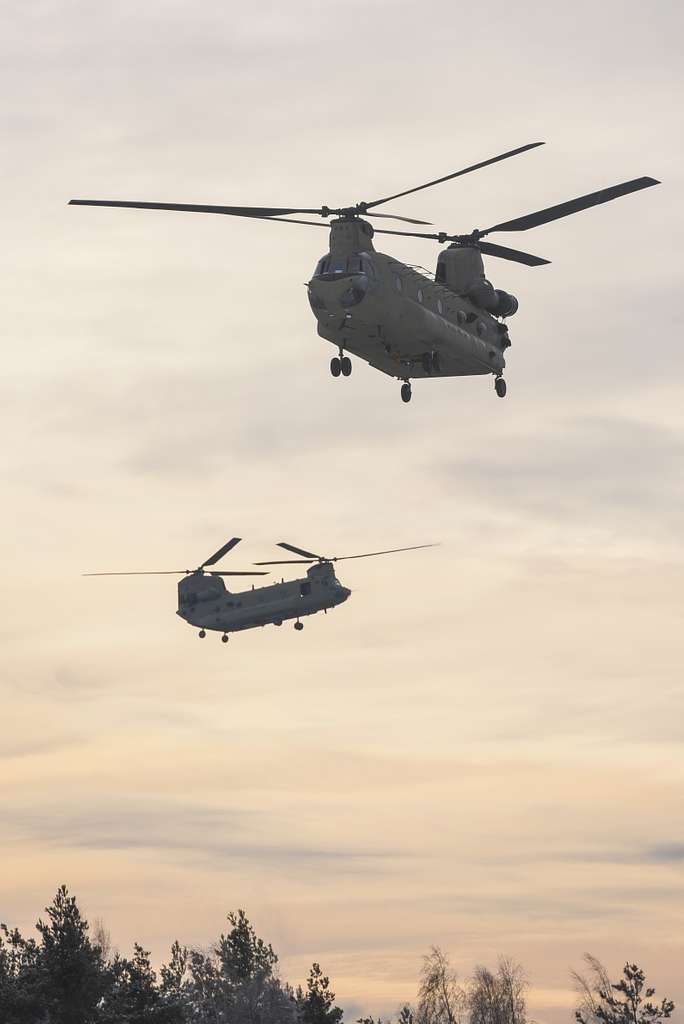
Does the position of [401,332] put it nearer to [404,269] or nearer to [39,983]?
[404,269]

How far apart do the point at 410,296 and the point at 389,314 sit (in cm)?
215

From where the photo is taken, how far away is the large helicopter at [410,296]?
68000mm

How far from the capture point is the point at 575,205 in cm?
7200

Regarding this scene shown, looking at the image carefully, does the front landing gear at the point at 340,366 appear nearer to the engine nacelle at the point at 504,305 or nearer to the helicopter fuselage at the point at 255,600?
the engine nacelle at the point at 504,305

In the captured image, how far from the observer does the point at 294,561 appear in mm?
108312

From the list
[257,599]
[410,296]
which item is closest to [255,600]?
[257,599]

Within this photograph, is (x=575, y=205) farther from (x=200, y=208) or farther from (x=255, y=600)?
(x=255, y=600)

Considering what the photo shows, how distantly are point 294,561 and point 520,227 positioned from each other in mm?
35981

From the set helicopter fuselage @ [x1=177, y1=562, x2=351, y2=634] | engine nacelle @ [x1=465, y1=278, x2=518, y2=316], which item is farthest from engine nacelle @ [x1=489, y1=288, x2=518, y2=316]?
helicopter fuselage @ [x1=177, y1=562, x2=351, y2=634]

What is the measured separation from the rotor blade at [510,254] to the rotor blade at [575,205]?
125 centimetres

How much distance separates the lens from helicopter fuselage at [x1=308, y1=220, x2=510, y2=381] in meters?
68.0

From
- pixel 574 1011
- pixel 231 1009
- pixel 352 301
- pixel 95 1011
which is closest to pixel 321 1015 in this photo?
pixel 231 1009

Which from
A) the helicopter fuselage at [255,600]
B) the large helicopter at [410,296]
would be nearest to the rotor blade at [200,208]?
the large helicopter at [410,296]

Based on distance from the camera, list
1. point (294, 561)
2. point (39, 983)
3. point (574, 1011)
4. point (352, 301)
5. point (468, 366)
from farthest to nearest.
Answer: point (574, 1011)
point (294, 561)
point (39, 983)
point (468, 366)
point (352, 301)
